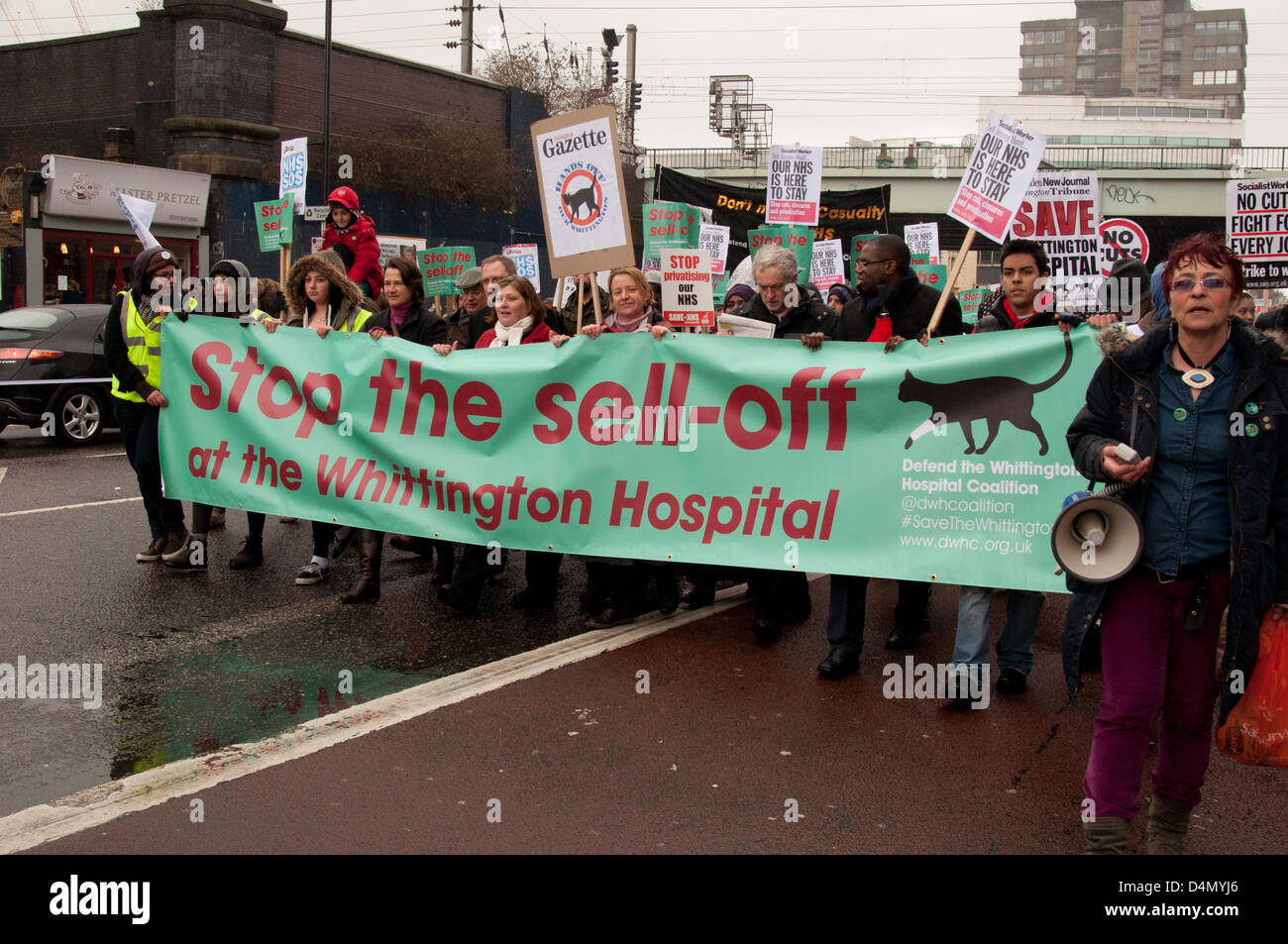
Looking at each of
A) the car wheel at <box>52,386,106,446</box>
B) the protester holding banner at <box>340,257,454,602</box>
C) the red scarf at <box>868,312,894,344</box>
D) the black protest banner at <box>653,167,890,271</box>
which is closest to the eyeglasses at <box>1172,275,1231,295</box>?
the red scarf at <box>868,312,894,344</box>

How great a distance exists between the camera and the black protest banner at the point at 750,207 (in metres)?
19.3

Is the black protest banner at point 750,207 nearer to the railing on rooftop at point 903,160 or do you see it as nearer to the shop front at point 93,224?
the shop front at point 93,224

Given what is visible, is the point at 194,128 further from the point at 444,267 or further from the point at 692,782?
the point at 692,782

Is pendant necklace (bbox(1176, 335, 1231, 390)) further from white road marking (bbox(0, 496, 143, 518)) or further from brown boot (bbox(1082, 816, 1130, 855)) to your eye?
white road marking (bbox(0, 496, 143, 518))

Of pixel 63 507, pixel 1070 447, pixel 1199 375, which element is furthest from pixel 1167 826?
pixel 63 507

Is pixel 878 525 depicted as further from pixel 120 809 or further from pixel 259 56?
pixel 259 56

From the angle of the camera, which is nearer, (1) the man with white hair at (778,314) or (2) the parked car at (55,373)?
(1) the man with white hair at (778,314)

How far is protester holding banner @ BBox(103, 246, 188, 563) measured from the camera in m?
7.94

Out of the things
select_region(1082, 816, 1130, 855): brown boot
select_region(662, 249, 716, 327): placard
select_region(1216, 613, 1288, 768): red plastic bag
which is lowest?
select_region(1082, 816, 1130, 855): brown boot

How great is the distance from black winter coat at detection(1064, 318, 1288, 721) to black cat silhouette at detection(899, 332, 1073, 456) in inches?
70.4

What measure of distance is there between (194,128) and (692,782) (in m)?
26.3

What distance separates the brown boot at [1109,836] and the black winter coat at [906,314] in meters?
3.11

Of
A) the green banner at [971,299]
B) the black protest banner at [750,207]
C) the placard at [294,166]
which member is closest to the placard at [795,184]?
the placard at [294,166]

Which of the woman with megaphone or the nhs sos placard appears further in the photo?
the nhs sos placard
